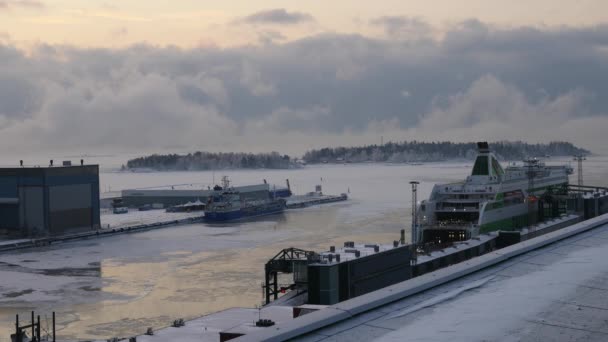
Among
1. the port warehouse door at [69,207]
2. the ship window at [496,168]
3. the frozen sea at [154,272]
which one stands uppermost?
the ship window at [496,168]

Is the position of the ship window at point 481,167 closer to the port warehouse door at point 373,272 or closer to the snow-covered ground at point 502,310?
the port warehouse door at point 373,272

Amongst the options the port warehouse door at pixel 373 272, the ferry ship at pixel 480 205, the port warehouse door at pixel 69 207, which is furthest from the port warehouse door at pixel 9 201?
the port warehouse door at pixel 373 272

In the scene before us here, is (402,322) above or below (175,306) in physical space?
above

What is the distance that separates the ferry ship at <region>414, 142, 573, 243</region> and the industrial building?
2509 cm

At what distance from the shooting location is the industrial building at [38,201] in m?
51.3

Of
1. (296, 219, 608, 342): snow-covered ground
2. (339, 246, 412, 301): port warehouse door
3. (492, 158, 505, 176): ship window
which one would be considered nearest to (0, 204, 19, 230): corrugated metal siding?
(492, 158, 505, 176): ship window

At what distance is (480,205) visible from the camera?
40.2 m

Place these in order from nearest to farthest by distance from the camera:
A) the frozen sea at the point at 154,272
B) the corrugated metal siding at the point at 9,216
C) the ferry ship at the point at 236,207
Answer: the frozen sea at the point at 154,272 → the corrugated metal siding at the point at 9,216 → the ferry ship at the point at 236,207

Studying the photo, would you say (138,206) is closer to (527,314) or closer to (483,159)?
(483,159)

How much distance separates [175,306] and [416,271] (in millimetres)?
9402

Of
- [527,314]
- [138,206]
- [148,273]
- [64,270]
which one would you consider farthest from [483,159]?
[138,206]

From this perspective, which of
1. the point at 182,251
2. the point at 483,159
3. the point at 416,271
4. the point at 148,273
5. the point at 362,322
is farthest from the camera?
the point at 483,159

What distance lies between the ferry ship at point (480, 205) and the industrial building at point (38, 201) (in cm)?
2509

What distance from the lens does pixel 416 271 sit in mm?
29859
